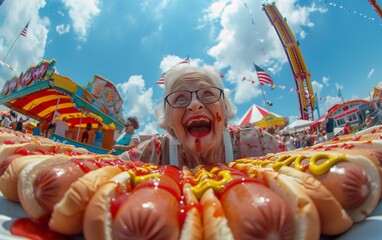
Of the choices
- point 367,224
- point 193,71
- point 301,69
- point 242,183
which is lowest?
point 367,224

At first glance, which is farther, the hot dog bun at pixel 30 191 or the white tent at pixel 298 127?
the white tent at pixel 298 127

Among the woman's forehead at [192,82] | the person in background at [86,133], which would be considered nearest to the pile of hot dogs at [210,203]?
the woman's forehead at [192,82]

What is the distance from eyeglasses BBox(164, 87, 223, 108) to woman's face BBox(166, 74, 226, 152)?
0.07ft

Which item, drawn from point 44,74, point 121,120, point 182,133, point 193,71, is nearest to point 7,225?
point 182,133

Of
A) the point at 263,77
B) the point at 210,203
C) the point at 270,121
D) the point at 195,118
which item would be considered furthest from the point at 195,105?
the point at 263,77

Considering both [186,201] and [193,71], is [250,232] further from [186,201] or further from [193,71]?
[193,71]

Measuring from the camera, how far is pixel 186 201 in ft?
1.90

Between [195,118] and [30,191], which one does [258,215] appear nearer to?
[30,191]

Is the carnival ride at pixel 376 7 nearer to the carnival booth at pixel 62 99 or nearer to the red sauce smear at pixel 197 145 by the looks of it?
the carnival booth at pixel 62 99

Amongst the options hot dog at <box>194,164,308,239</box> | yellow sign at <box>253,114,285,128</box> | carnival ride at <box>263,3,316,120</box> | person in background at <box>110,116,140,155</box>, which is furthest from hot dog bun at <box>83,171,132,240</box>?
carnival ride at <box>263,3,316,120</box>

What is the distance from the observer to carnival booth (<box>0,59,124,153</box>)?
8.58 meters

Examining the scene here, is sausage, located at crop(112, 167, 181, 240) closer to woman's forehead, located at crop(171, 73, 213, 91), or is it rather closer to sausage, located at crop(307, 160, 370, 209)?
sausage, located at crop(307, 160, 370, 209)

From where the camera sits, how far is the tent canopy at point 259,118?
1212cm

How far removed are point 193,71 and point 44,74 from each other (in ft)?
29.2
